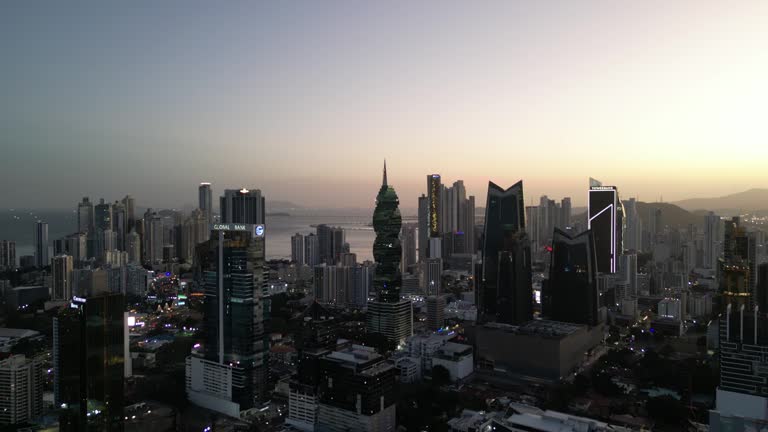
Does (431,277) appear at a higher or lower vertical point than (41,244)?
lower

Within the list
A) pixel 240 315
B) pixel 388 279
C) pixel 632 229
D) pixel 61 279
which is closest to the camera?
pixel 240 315

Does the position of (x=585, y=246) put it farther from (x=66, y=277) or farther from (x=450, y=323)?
(x=66, y=277)

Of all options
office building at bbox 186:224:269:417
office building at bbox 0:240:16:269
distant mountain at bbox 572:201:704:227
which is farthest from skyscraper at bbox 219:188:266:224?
distant mountain at bbox 572:201:704:227

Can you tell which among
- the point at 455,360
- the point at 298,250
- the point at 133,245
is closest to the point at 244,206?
the point at 455,360

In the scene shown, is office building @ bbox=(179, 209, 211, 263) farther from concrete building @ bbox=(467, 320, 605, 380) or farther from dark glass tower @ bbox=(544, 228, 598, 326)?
concrete building @ bbox=(467, 320, 605, 380)

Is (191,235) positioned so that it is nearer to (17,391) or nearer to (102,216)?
(102,216)

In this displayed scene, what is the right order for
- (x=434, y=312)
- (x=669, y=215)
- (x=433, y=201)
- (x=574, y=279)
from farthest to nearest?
1. (x=669, y=215)
2. (x=433, y=201)
3. (x=434, y=312)
4. (x=574, y=279)

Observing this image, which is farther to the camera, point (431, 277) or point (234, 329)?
point (431, 277)
